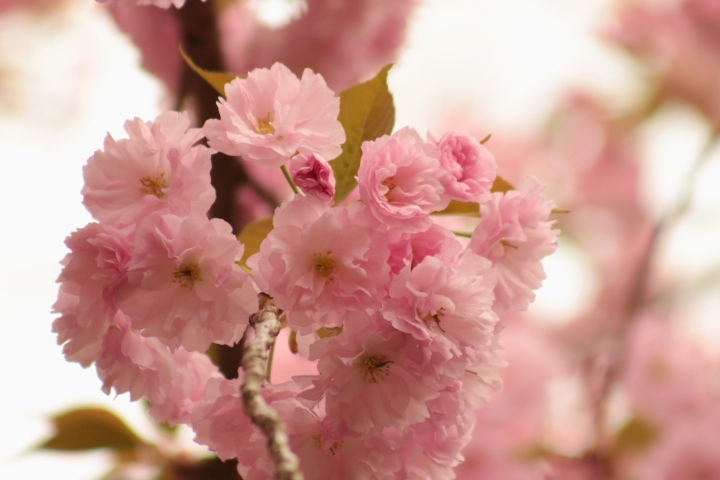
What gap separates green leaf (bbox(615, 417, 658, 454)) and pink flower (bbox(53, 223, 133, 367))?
3.81 ft

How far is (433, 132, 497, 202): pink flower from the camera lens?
434 mm

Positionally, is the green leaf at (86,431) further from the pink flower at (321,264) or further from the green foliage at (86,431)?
the pink flower at (321,264)

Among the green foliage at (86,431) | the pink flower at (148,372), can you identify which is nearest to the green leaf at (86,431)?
the green foliage at (86,431)

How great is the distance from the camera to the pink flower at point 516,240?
44 cm

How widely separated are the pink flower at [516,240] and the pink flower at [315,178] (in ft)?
0.32

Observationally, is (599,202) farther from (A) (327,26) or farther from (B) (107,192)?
(B) (107,192)

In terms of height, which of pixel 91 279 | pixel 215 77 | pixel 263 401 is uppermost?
pixel 215 77

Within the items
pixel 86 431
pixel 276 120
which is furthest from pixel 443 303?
pixel 86 431

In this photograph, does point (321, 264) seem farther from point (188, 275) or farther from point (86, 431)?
point (86, 431)

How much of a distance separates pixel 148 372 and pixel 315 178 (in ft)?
0.51

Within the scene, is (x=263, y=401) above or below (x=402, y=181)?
below

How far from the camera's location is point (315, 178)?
0.41m

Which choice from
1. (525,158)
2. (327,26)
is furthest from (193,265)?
(525,158)

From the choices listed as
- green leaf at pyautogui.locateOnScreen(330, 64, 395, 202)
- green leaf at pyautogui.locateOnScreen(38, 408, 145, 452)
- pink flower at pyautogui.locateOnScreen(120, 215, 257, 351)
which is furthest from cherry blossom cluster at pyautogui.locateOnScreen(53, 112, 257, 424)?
green leaf at pyautogui.locateOnScreen(38, 408, 145, 452)
